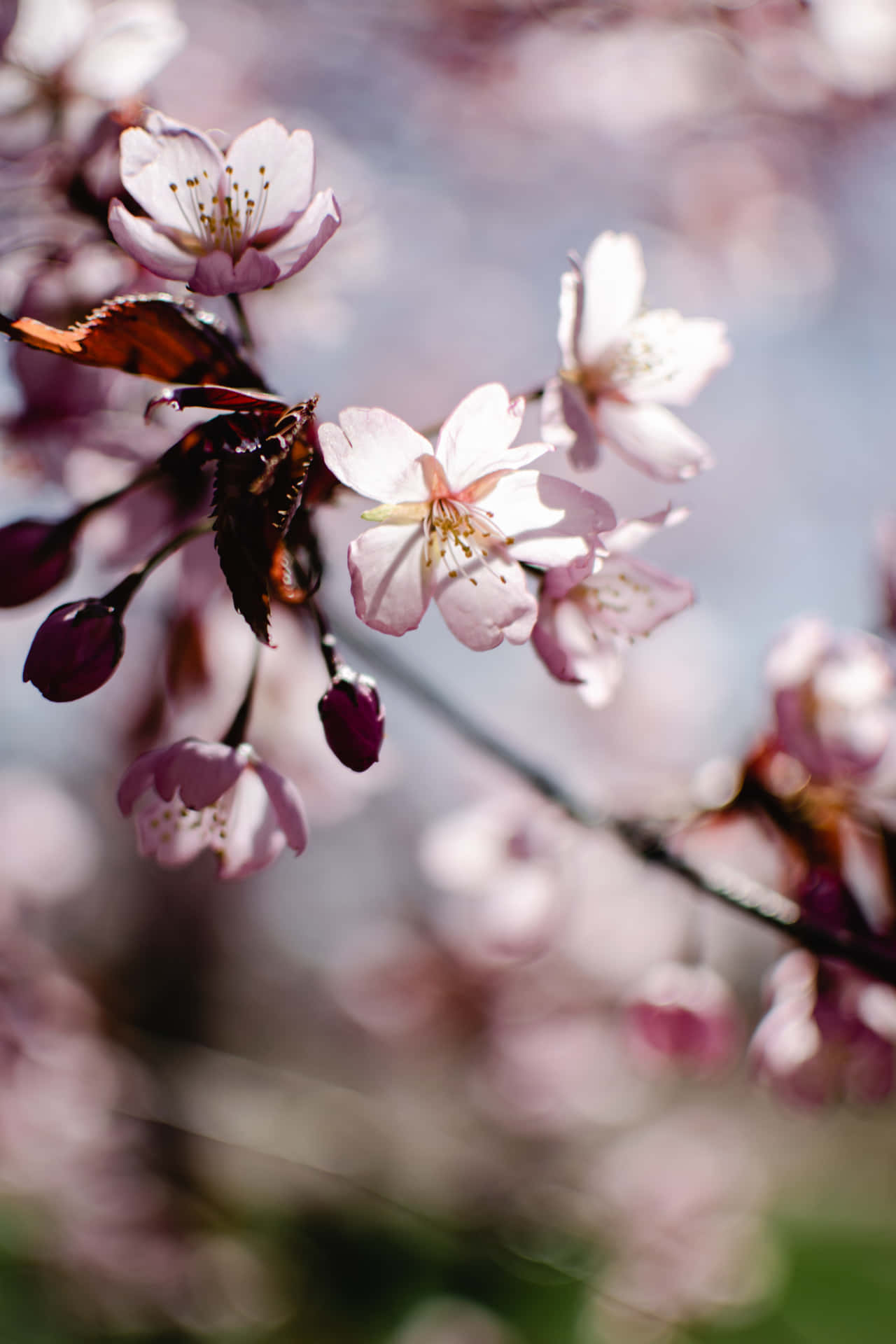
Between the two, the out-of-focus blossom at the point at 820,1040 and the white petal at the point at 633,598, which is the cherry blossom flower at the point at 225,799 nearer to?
the white petal at the point at 633,598

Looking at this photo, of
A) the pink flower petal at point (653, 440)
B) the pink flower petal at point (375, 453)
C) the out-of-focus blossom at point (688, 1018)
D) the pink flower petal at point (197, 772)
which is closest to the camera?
the pink flower petal at point (375, 453)

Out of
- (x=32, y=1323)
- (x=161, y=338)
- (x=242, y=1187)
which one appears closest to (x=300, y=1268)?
(x=242, y=1187)

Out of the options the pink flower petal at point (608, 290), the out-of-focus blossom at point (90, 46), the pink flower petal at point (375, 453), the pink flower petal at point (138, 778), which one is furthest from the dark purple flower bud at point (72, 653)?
the out-of-focus blossom at point (90, 46)

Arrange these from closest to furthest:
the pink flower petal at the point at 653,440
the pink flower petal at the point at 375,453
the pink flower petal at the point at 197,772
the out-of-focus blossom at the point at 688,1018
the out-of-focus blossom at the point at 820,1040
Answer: the pink flower petal at the point at 375,453, the pink flower petal at the point at 197,772, the pink flower petal at the point at 653,440, the out-of-focus blossom at the point at 820,1040, the out-of-focus blossom at the point at 688,1018

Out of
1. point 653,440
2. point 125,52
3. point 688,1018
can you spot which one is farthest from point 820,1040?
point 125,52

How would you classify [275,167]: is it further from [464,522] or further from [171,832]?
[171,832]

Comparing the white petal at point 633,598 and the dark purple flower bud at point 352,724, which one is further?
the white petal at point 633,598

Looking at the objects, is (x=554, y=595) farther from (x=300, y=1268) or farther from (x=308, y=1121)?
(x=300, y=1268)
